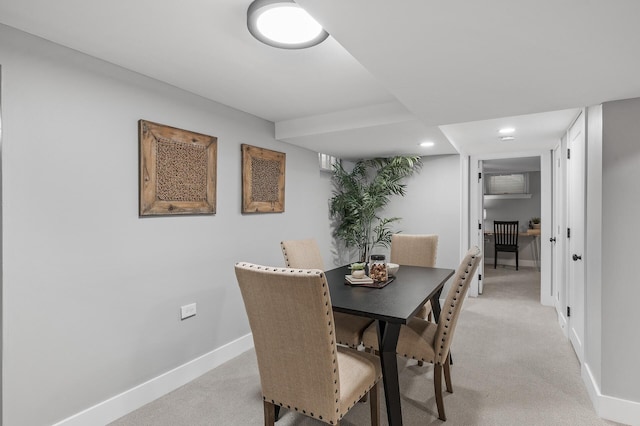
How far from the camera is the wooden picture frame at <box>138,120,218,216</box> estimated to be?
89.6 inches

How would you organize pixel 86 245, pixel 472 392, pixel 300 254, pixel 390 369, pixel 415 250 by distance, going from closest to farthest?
pixel 390 369 → pixel 86 245 → pixel 472 392 → pixel 300 254 → pixel 415 250

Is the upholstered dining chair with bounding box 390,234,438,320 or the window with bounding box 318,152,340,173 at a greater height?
the window with bounding box 318,152,340,173

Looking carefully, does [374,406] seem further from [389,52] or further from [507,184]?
[507,184]

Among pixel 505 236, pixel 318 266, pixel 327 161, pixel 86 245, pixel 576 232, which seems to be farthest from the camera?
pixel 505 236

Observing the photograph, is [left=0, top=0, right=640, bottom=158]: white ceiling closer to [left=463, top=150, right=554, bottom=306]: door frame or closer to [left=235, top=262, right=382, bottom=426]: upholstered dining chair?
[left=235, top=262, right=382, bottom=426]: upholstered dining chair

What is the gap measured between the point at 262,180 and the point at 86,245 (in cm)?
163

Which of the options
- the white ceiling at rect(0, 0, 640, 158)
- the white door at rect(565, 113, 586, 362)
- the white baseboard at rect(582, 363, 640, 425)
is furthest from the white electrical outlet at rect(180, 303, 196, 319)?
the white door at rect(565, 113, 586, 362)

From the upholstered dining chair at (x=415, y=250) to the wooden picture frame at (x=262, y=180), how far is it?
1.31 meters

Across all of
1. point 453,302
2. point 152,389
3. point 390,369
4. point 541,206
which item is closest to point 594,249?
point 453,302

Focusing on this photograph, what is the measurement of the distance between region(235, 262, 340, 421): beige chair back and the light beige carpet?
0.65 metres

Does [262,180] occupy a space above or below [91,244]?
above

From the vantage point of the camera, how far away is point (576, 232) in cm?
288

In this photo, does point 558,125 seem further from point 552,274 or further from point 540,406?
point 540,406

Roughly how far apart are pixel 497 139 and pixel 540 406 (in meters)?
2.79
